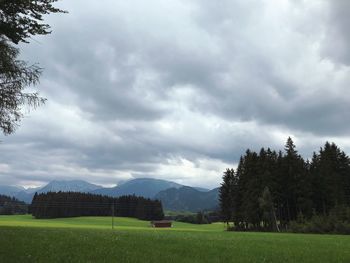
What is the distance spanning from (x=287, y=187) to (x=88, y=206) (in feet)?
315

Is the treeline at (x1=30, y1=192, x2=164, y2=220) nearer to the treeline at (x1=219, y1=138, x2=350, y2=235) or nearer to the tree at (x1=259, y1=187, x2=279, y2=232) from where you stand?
the treeline at (x1=219, y1=138, x2=350, y2=235)

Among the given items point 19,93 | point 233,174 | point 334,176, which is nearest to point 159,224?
point 233,174

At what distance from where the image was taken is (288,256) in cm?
1780

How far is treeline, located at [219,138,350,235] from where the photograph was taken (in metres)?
94.8

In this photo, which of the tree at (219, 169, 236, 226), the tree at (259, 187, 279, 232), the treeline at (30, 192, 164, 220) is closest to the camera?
the tree at (259, 187, 279, 232)

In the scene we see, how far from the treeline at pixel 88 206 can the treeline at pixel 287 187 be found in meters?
68.7

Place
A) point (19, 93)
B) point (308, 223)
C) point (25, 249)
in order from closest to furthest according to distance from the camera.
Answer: point (25, 249) → point (19, 93) → point (308, 223)

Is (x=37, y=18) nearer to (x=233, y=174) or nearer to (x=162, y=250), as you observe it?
(x=162, y=250)

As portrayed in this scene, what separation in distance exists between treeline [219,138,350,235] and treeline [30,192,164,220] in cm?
6871

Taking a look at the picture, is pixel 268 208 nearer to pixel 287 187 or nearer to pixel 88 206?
pixel 287 187

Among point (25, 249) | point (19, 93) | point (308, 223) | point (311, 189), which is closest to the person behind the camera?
point (25, 249)

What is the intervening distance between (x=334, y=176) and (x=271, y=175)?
45.1 feet

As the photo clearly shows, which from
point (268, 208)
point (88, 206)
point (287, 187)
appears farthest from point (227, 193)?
point (88, 206)

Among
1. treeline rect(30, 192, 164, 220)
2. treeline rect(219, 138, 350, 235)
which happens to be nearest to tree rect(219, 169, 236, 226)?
treeline rect(219, 138, 350, 235)
